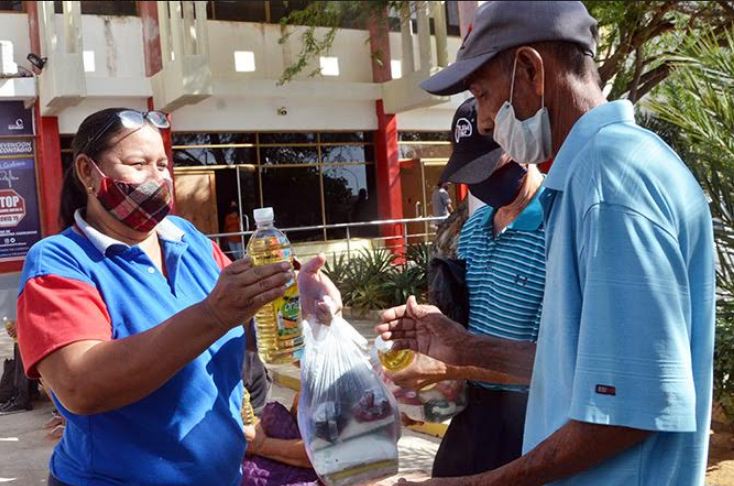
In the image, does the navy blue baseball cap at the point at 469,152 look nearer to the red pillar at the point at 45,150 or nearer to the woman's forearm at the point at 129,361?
the woman's forearm at the point at 129,361

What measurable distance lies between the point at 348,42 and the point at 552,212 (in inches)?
660

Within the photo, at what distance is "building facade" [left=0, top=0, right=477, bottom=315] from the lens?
Answer: 46.5 feet

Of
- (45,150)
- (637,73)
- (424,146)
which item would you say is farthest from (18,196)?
(637,73)

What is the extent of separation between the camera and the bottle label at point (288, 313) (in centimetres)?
209

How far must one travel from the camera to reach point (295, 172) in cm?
1719

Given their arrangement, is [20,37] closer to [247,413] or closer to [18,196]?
[18,196]

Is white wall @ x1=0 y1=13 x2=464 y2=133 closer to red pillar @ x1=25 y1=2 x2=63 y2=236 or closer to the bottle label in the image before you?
red pillar @ x1=25 y1=2 x2=63 y2=236

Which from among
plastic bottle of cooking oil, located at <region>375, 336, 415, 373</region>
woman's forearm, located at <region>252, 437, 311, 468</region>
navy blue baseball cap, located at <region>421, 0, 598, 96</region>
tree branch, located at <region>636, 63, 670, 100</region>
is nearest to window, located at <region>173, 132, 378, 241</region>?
tree branch, located at <region>636, 63, 670, 100</region>

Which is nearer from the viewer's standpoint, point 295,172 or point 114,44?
point 114,44

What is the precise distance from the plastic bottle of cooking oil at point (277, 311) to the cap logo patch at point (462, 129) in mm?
689

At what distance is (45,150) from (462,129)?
13.3 m

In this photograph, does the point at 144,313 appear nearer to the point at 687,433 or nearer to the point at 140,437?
the point at 140,437

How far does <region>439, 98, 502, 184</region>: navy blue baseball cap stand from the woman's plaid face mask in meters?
0.89

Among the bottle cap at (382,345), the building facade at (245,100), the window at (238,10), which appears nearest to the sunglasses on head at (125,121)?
the bottle cap at (382,345)
